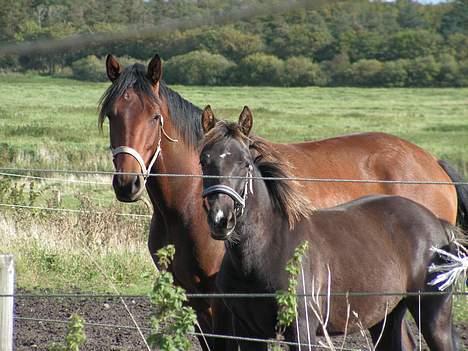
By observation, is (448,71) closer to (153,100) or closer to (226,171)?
(153,100)

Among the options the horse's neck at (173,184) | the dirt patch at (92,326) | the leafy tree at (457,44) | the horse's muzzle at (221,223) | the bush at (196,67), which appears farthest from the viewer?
the leafy tree at (457,44)

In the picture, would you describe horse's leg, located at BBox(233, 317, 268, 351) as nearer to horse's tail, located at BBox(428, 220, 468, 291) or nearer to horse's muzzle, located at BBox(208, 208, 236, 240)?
horse's muzzle, located at BBox(208, 208, 236, 240)

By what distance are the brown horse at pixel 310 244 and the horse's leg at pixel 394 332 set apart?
0.05ft

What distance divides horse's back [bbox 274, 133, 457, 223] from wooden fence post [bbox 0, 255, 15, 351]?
2936mm

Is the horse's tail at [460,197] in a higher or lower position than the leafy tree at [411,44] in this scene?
lower

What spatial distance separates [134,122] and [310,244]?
148 centimetres

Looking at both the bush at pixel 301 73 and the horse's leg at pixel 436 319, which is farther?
the bush at pixel 301 73

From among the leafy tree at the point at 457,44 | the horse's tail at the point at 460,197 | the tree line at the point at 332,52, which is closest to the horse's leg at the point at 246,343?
the horse's tail at the point at 460,197

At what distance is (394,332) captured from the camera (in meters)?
5.54

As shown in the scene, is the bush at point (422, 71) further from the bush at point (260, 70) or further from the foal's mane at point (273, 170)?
the foal's mane at point (273, 170)

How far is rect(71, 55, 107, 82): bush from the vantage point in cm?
2690

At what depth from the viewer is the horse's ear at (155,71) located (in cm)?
A: 575

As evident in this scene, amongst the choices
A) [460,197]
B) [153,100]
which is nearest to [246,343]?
[153,100]

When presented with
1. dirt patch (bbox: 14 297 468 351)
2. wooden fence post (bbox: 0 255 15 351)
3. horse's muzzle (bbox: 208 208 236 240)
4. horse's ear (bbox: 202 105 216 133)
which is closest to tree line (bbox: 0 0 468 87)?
dirt patch (bbox: 14 297 468 351)
